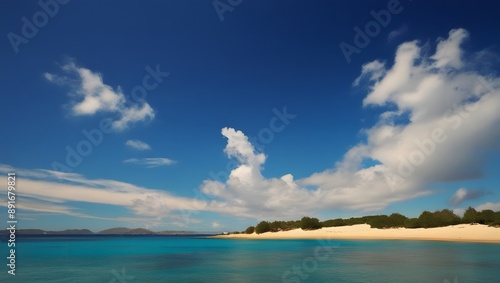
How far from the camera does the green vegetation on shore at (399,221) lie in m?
101

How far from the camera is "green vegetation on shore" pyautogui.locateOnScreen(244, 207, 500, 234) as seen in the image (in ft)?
331

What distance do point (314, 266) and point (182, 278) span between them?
16.0 meters

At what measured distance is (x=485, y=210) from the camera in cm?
10106

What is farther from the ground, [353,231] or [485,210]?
[485,210]

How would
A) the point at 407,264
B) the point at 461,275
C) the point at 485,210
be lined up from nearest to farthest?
the point at 461,275
the point at 407,264
the point at 485,210

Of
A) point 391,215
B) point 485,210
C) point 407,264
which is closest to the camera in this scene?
point 407,264

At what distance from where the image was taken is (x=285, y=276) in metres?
29.5

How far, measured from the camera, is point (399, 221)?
5084 inches

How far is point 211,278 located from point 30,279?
1872cm

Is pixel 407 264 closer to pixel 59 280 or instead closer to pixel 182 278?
pixel 182 278

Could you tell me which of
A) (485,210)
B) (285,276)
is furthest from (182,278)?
(485,210)

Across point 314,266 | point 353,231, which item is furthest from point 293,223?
point 314,266

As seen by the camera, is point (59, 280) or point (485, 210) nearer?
point (59, 280)

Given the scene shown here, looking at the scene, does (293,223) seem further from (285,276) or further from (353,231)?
(285,276)
